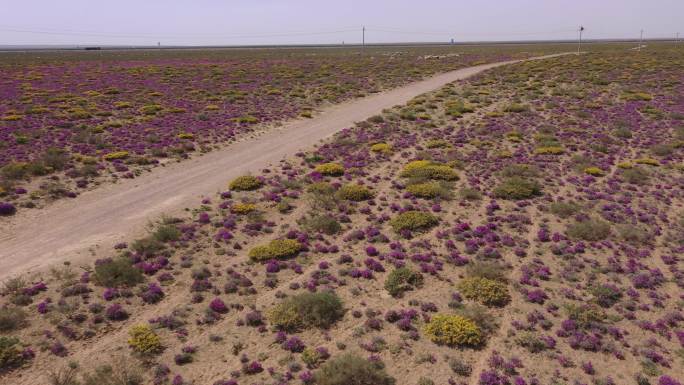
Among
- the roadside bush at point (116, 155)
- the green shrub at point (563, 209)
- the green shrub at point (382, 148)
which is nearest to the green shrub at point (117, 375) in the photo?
the green shrub at point (563, 209)

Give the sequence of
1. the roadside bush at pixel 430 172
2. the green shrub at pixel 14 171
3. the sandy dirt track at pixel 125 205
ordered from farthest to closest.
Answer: the roadside bush at pixel 430 172 < the green shrub at pixel 14 171 < the sandy dirt track at pixel 125 205

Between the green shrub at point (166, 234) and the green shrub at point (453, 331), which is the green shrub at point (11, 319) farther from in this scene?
the green shrub at point (453, 331)

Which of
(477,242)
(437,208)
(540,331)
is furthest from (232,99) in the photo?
(540,331)

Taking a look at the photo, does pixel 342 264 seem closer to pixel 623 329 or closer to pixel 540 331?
pixel 540 331

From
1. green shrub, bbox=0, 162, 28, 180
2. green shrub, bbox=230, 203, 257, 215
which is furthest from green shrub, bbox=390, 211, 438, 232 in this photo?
green shrub, bbox=0, 162, 28, 180

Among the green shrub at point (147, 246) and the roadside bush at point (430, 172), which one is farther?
the roadside bush at point (430, 172)

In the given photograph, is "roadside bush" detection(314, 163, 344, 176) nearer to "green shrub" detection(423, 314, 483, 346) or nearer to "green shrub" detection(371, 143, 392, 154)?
"green shrub" detection(371, 143, 392, 154)

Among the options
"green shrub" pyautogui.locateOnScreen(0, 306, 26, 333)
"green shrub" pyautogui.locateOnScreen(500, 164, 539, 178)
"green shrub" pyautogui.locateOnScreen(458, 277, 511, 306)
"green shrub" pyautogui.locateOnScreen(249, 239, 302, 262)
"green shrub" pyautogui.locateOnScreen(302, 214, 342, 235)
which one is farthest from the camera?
"green shrub" pyautogui.locateOnScreen(500, 164, 539, 178)
